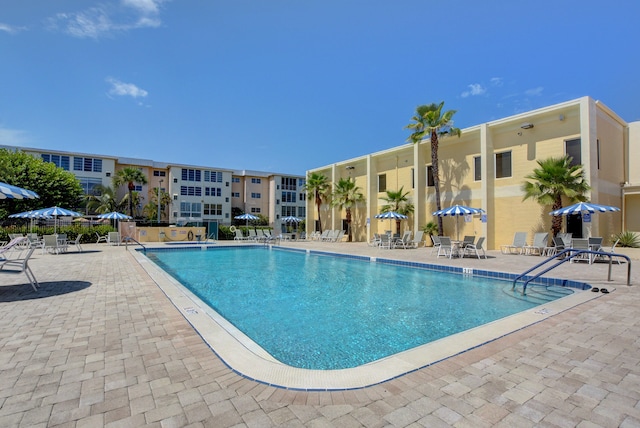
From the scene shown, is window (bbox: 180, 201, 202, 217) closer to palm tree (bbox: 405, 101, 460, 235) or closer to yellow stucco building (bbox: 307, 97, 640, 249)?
yellow stucco building (bbox: 307, 97, 640, 249)

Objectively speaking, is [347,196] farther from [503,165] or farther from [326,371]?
[326,371]

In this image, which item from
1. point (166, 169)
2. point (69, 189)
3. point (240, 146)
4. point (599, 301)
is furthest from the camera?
point (166, 169)

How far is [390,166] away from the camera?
24016 mm

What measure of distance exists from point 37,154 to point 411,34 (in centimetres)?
3712

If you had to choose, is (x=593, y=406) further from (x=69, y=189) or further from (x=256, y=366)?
(x=69, y=189)

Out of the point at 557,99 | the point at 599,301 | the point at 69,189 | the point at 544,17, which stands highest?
the point at 544,17

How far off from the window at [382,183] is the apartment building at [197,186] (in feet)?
42.1

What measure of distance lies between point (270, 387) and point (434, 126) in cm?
1845

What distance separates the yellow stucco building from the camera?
14242 millimetres

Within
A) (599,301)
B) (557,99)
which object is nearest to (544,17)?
(557,99)

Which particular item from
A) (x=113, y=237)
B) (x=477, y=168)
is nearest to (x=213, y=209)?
(x=113, y=237)

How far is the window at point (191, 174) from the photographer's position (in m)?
39.2

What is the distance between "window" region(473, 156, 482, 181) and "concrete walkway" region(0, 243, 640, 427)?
15.2 m

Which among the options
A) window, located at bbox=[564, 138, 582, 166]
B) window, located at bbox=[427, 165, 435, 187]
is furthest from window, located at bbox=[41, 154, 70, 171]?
window, located at bbox=[564, 138, 582, 166]
